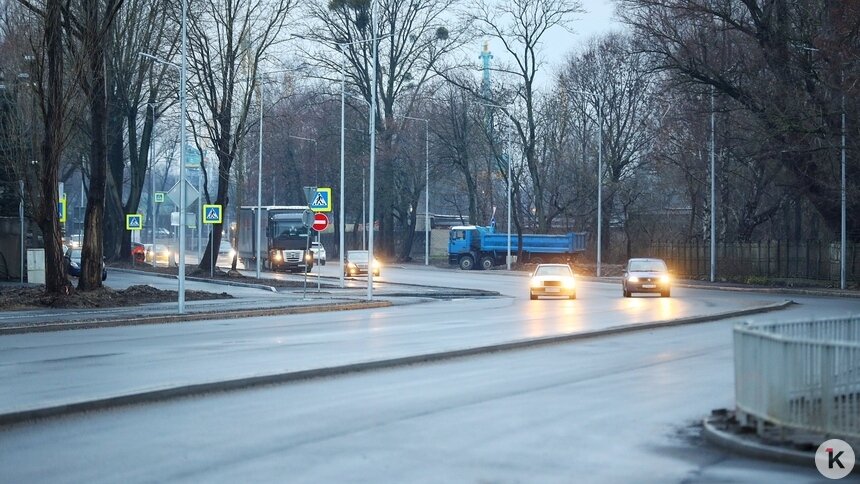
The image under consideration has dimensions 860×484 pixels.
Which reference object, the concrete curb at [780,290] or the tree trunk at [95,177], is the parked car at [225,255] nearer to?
the concrete curb at [780,290]

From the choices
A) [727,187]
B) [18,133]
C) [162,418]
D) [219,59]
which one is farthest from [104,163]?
[727,187]

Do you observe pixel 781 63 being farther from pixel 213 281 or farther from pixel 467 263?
pixel 467 263

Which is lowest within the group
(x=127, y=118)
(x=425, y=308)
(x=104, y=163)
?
(x=425, y=308)

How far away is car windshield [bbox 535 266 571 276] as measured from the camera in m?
41.9

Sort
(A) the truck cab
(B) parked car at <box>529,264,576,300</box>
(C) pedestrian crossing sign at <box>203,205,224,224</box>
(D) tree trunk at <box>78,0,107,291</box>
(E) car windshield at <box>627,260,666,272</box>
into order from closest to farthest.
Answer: (D) tree trunk at <box>78,0,107,291</box>
(B) parked car at <box>529,264,576,300</box>
(E) car windshield at <box>627,260,666,272</box>
(C) pedestrian crossing sign at <box>203,205,224,224</box>
(A) the truck cab

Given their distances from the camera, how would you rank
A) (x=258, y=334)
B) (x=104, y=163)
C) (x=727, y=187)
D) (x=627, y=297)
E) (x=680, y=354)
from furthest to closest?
(x=727, y=187) → (x=627, y=297) → (x=104, y=163) → (x=258, y=334) → (x=680, y=354)

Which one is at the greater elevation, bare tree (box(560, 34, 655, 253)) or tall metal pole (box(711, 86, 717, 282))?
bare tree (box(560, 34, 655, 253))

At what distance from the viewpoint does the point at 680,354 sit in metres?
19.8

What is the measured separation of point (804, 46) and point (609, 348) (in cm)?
2502

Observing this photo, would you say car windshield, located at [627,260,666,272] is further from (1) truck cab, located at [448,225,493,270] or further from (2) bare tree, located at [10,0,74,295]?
(1) truck cab, located at [448,225,493,270]

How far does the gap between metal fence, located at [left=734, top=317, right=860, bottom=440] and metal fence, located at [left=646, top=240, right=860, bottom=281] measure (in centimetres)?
4259

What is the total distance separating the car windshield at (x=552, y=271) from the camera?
4191cm

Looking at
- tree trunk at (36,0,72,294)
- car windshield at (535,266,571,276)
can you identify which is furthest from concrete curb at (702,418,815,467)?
car windshield at (535,266,571,276)

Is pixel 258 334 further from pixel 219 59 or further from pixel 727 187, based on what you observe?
pixel 727 187
